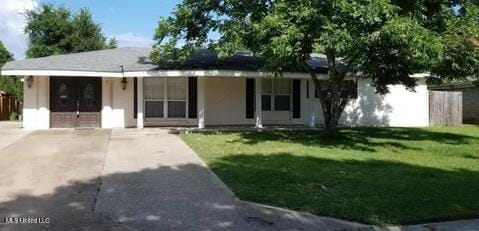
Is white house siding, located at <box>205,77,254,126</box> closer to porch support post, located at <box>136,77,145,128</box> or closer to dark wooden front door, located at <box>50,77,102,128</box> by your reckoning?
porch support post, located at <box>136,77,145,128</box>

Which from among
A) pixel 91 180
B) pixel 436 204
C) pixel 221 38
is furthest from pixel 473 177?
pixel 221 38

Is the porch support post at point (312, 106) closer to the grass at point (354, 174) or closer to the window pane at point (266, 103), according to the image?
the window pane at point (266, 103)

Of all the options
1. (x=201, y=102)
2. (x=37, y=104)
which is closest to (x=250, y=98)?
(x=201, y=102)

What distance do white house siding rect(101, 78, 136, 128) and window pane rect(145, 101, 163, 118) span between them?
58cm

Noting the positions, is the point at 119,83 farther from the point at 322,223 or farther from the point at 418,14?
the point at 322,223

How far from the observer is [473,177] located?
10117mm

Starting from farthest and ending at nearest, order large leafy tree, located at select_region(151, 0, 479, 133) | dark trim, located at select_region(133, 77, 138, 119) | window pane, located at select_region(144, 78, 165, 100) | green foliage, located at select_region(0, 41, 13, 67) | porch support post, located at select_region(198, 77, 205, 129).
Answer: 1. green foliage, located at select_region(0, 41, 13, 67)
2. window pane, located at select_region(144, 78, 165, 100)
3. dark trim, located at select_region(133, 77, 138, 119)
4. porch support post, located at select_region(198, 77, 205, 129)
5. large leafy tree, located at select_region(151, 0, 479, 133)

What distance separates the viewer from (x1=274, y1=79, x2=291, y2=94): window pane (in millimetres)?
23344

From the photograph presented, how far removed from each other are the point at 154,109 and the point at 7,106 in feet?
63.0

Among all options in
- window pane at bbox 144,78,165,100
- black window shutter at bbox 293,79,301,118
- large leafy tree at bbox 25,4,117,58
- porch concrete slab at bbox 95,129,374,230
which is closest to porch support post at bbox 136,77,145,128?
window pane at bbox 144,78,165,100

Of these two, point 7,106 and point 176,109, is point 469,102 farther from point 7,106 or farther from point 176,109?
point 7,106

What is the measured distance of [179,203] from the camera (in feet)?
25.5

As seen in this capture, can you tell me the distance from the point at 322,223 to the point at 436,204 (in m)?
1.98

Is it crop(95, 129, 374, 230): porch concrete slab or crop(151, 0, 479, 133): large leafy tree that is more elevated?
crop(151, 0, 479, 133): large leafy tree
